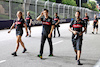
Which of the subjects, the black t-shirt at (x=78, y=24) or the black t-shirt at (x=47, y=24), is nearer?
the black t-shirt at (x=78, y=24)

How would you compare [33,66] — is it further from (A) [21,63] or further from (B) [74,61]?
(B) [74,61]

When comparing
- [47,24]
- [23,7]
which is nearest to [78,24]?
[47,24]

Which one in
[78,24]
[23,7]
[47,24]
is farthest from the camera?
[23,7]

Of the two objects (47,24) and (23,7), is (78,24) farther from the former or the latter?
(23,7)

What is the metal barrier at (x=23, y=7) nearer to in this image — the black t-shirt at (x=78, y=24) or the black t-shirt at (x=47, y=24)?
the black t-shirt at (x=47, y=24)

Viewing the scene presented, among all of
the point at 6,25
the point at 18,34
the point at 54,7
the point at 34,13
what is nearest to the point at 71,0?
the point at 54,7

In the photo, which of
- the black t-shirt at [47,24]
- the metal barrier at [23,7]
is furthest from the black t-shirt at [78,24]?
the metal barrier at [23,7]

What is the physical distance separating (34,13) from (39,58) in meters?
23.9

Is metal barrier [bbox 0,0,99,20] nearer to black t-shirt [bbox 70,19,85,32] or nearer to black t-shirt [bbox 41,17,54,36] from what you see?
black t-shirt [bbox 41,17,54,36]

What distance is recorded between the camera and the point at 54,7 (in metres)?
37.1

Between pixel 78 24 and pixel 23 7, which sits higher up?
pixel 23 7

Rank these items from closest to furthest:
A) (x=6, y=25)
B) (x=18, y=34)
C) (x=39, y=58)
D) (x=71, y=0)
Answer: (x=39, y=58), (x=18, y=34), (x=6, y=25), (x=71, y=0)

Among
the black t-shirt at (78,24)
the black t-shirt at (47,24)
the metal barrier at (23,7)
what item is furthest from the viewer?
the metal barrier at (23,7)

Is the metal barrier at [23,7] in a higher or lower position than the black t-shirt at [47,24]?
higher
